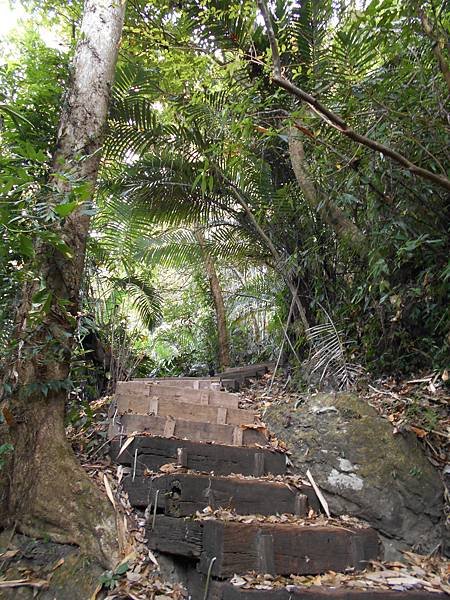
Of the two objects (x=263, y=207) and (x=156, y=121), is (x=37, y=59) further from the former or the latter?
(x=263, y=207)

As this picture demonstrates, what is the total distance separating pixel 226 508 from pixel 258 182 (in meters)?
4.62

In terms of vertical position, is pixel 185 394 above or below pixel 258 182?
below

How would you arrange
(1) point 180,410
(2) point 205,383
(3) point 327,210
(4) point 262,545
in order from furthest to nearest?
(2) point 205,383 < (3) point 327,210 < (1) point 180,410 < (4) point 262,545

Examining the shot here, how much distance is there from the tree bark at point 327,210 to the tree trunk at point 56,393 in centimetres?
209

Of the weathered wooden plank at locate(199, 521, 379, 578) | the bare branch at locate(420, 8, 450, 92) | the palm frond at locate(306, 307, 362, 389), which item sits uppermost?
the bare branch at locate(420, 8, 450, 92)

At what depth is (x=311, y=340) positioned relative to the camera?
199 inches

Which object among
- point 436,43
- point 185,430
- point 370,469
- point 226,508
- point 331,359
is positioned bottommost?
point 226,508

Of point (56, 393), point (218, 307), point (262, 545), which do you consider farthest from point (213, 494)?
point (218, 307)

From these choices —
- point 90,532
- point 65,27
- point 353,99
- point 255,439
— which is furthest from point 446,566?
point 65,27

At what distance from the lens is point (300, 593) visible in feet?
7.09

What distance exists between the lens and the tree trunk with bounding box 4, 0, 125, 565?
2.62 meters

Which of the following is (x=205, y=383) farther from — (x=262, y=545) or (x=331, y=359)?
(x=262, y=545)

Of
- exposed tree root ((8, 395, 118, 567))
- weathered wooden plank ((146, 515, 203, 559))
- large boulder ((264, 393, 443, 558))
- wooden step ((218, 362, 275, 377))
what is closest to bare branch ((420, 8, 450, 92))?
large boulder ((264, 393, 443, 558))

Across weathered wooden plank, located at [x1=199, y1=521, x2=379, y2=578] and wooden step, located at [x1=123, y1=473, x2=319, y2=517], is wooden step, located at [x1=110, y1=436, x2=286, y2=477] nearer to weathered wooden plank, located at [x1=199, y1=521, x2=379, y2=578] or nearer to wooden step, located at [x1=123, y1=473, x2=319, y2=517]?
wooden step, located at [x1=123, y1=473, x2=319, y2=517]
